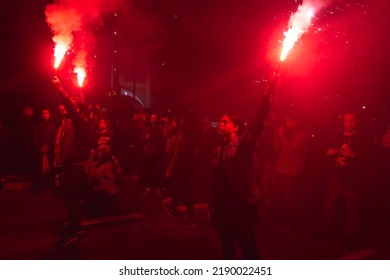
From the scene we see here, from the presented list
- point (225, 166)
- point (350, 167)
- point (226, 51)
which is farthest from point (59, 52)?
point (226, 51)

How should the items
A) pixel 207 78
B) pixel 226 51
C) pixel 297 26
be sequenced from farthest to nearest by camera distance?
pixel 207 78, pixel 226 51, pixel 297 26

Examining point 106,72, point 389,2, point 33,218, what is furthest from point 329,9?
point 106,72

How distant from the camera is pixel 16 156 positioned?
10930mm

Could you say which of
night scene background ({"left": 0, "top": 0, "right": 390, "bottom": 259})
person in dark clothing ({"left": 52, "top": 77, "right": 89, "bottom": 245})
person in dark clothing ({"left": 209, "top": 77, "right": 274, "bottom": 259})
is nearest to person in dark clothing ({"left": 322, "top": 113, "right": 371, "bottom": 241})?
night scene background ({"left": 0, "top": 0, "right": 390, "bottom": 259})

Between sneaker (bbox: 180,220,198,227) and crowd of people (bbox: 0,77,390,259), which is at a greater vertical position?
crowd of people (bbox: 0,77,390,259)

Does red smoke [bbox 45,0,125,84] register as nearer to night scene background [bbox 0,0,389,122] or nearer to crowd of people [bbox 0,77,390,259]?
night scene background [bbox 0,0,389,122]

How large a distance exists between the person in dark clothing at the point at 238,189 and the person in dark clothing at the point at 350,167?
8.91ft

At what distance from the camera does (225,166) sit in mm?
3969

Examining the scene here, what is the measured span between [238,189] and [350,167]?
295cm

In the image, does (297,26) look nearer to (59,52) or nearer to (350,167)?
(350,167)

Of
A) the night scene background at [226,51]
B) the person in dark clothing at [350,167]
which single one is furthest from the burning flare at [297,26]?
the night scene background at [226,51]

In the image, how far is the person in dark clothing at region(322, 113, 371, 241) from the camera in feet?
19.9

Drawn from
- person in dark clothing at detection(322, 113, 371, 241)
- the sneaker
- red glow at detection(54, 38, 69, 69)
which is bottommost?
the sneaker

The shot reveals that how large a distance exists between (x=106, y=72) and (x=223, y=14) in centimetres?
1162
